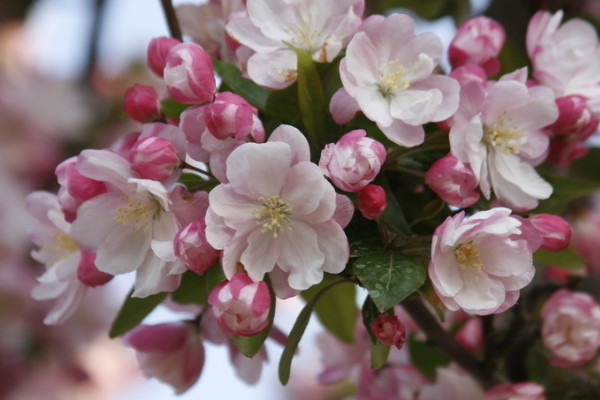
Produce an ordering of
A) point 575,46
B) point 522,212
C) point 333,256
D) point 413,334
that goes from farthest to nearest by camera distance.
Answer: point 413,334
point 575,46
point 522,212
point 333,256

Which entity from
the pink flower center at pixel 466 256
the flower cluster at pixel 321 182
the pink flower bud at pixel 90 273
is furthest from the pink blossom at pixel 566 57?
the pink flower bud at pixel 90 273

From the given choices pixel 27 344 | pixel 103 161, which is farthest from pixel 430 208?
pixel 27 344

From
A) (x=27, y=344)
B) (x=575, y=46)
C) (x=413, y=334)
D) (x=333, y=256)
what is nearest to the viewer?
(x=333, y=256)

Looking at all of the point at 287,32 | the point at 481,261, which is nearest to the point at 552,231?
the point at 481,261

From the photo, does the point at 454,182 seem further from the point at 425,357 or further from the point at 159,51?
the point at 425,357

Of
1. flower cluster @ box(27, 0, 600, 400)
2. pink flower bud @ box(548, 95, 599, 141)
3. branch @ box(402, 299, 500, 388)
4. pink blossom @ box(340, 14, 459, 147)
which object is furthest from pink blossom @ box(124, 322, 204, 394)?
pink flower bud @ box(548, 95, 599, 141)

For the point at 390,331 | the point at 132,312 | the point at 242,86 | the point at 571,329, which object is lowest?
the point at 571,329

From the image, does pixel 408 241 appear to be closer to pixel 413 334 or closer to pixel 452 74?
pixel 452 74
